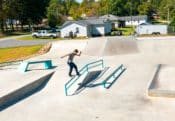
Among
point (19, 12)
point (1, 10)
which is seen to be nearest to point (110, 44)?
point (1, 10)

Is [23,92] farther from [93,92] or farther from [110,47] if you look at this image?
[110,47]

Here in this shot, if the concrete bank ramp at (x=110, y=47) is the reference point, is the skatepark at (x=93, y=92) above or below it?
below

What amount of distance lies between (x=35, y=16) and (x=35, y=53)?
41433 mm

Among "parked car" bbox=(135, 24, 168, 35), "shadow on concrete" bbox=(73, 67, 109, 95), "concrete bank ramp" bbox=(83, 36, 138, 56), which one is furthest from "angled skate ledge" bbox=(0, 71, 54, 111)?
"parked car" bbox=(135, 24, 168, 35)

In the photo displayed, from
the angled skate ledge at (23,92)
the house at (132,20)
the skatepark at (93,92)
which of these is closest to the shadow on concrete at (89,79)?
the skatepark at (93,92)

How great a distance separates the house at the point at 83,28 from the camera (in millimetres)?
48344

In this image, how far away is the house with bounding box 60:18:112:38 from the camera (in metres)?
48.3

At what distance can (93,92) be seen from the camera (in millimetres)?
15250

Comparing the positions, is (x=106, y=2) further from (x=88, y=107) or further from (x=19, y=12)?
(x=88, y=107)

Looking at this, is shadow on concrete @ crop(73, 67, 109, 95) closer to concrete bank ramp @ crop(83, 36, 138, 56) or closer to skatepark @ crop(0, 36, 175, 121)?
skatepark @ crop(0, 36, 175, 121)

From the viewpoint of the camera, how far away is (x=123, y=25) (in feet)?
268

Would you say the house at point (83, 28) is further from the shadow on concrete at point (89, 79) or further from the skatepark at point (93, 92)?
the shadow on concrete at point (89, 79)

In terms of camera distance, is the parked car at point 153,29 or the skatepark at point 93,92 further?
the parked car at point 153,29

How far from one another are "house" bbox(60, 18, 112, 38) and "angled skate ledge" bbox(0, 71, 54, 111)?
29.8m
